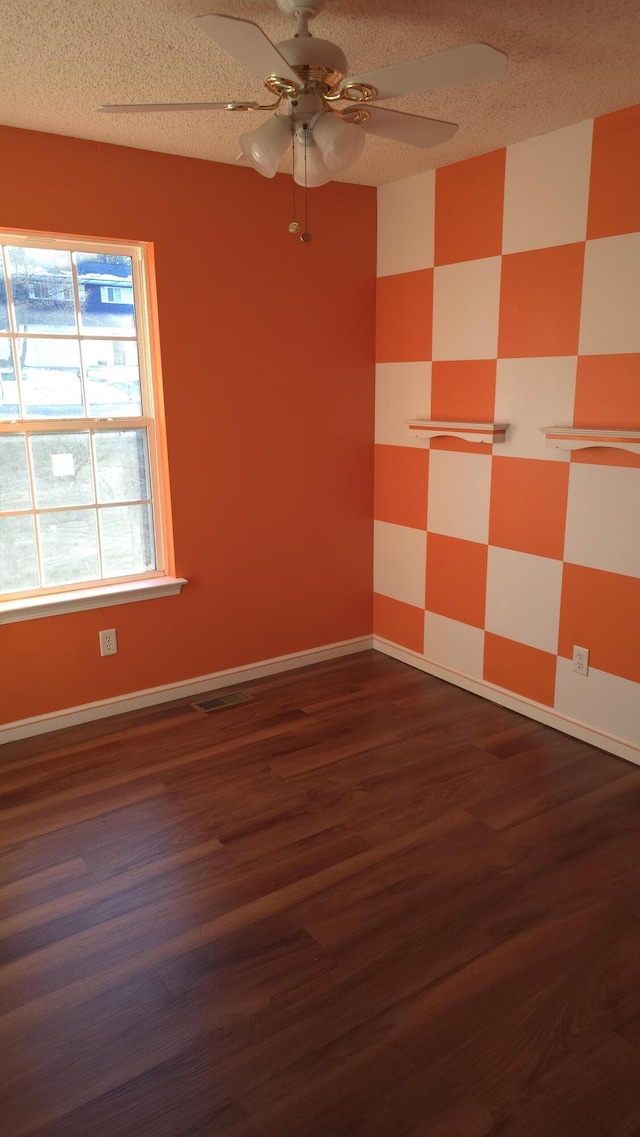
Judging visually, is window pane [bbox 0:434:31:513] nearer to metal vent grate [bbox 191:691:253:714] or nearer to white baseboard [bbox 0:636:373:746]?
white baseboard [bbox 0:636:373:746]

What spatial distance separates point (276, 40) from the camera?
217 centimetres

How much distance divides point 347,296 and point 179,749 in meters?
2.35

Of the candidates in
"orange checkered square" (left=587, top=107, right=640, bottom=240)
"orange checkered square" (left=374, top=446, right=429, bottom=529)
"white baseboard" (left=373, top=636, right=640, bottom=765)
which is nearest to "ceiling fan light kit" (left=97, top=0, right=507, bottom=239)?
"orange checkered square" (left=587, top=107, right=640, bottom=240)

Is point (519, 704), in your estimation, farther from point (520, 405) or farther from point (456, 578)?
point (520, 405)

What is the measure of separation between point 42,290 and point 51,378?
0.35 m

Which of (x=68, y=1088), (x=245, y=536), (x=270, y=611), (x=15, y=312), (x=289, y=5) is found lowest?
(x=68, y=1088)

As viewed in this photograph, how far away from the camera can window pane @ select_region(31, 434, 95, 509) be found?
3125 millimetres

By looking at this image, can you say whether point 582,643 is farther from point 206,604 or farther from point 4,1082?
point 4,1082

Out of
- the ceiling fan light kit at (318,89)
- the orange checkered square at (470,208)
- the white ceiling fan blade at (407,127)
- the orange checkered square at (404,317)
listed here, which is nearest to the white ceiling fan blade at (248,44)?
the ceiling fan light kit at (318,89)

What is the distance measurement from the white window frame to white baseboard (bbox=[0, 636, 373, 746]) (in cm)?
47

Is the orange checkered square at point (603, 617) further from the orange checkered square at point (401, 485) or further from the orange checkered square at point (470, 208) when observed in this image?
the orange checkered square at point (470, 208)

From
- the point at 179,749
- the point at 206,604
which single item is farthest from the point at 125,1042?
the point at 206,604

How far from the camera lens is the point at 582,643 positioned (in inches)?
121

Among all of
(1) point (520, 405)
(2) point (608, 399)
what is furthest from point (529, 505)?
(2) point (608, 399)
